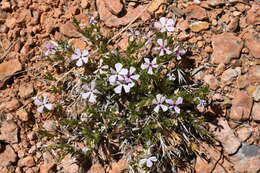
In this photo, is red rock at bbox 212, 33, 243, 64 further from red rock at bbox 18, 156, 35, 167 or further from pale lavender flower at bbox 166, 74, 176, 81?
red rock at bbox 18, 156, 35, 167

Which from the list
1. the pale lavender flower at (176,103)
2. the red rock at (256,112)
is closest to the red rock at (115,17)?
the pale lavender flower at (176,103)

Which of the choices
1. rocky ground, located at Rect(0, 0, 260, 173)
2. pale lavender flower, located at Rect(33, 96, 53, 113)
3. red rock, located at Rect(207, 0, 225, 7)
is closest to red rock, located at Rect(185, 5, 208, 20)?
rocky ground, located at Rect(0, 0, 260, 173)

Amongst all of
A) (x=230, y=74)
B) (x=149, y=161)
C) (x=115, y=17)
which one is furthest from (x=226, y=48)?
(x=149, y=161)

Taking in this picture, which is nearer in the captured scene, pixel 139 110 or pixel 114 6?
pixel 139 110

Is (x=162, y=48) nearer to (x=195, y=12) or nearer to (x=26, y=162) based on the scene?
(x=195, y=12)

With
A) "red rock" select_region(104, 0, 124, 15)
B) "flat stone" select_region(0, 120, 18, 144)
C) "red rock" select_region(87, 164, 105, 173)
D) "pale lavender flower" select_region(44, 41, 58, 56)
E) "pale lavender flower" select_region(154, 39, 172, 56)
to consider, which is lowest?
"red rock" select_region(87, 164, 105, 173)

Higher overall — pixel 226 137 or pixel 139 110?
pixel 139 110
